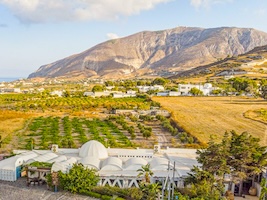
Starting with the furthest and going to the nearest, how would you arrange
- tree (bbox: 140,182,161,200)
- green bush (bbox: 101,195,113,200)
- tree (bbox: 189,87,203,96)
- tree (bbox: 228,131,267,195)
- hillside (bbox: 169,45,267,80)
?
hillside (bbox: 169,45,267,80), tree (bbox: 189,87,203,96), tree (bbox: 228,131,267,195), green bush (bbox: 101,195,113,200), tree (bbox: 140,182,161,200)

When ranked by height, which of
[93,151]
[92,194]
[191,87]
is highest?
[191,87]

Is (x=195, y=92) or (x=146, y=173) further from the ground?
(x=195, y=92)

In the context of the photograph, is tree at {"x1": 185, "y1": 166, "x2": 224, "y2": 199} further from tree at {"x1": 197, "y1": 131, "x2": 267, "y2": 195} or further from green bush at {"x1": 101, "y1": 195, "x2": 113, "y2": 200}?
green bush at {"x1": 101, "y1": 195, "x2": 113, "y2": 200}

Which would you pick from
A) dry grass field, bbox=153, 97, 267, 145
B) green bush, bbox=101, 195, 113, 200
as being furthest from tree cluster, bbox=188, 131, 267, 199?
dry grass field, bbox=153, 97, 267, 145

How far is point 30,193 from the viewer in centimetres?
1692

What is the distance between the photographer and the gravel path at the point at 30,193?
53.9 ft

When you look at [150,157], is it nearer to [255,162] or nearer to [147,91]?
[255,162]

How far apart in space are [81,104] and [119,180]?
139 feet

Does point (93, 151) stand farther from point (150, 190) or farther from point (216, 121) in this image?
point (216, 121)

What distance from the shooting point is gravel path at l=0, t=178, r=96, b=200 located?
16422 mm

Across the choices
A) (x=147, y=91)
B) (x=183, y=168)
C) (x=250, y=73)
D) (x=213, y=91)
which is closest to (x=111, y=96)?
(x=147, y=91)

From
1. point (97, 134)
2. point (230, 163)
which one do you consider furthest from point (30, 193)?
point (97, 134)

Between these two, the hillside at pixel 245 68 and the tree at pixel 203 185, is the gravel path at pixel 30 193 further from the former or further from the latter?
the hillside at pixel 245 68

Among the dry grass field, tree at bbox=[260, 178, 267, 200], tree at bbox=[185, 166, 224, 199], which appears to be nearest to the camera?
tree at bbox=[260, 178, 267, 200]
